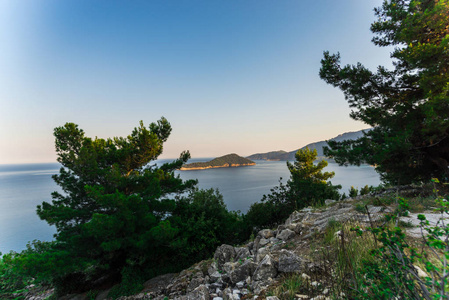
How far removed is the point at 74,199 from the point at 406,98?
17251 millimetres

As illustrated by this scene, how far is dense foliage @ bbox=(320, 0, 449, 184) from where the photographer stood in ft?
19.4

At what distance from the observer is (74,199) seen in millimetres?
9773

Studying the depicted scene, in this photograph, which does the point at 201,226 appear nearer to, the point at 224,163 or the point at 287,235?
the point at 287,235

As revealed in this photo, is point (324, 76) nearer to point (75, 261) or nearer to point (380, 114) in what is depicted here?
point (380, 114)

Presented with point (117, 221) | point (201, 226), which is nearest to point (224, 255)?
point (117, 221)

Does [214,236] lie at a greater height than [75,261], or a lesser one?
lesser

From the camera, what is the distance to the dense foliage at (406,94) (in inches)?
232

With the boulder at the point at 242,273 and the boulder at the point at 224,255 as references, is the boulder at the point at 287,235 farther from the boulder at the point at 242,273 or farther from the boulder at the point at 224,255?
the boulder at the point at 242,273

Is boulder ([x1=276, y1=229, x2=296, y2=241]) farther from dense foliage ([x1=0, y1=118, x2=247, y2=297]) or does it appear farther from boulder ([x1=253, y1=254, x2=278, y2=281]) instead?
dense foliage ([x1=0, y1=118, x2=247, y2=297])

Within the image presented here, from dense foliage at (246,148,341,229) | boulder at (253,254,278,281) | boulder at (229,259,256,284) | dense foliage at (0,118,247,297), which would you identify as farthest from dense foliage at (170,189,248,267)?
boulder at (253,254,278,281)

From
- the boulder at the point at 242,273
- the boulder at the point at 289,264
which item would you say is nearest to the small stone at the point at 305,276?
the boulder at the point at 289,264

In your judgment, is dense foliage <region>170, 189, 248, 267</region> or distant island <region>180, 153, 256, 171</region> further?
distant island <region>180, 153, 256, 171</region>

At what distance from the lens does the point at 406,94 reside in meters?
7.86

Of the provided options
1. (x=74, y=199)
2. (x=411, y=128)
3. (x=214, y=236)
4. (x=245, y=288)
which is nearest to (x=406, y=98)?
(x=411, y=128)
